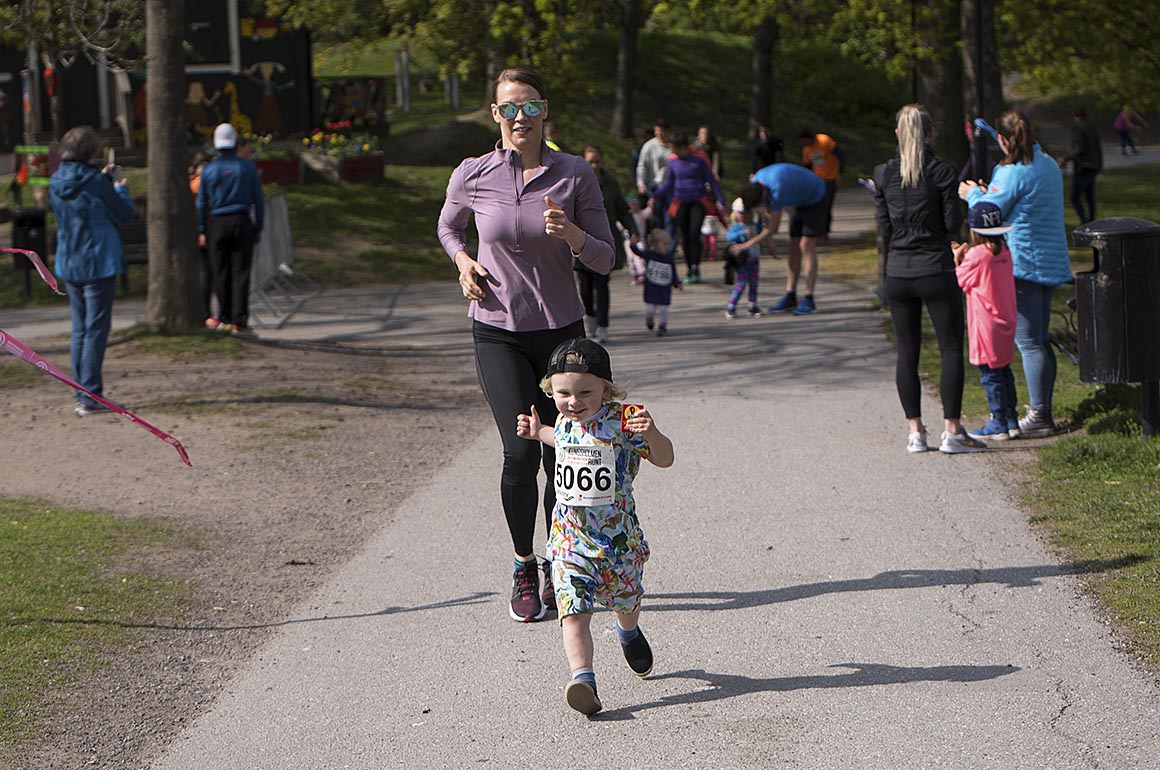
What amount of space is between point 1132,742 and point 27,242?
17.4 m

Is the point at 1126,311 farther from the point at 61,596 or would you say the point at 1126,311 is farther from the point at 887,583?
the point at 61,596

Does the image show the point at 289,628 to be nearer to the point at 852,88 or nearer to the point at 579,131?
the point at 579,131

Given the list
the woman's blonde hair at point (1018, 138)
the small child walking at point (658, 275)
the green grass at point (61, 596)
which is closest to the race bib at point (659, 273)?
the small child walking at point (658, 275)

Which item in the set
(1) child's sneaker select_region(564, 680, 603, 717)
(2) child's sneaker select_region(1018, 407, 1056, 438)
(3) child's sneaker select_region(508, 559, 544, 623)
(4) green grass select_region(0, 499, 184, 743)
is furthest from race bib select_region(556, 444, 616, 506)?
(2) child's sneaker select_region(1018, 407, 1056, 438)

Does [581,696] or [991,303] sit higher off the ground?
[991,303]

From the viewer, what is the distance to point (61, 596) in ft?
20.6

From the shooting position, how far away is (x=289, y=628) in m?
5.95

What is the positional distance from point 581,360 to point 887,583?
6.63ft

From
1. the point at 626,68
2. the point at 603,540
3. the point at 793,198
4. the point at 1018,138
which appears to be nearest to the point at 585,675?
the point at 603,540

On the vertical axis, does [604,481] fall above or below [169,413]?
above

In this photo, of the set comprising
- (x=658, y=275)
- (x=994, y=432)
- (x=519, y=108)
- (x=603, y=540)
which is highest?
(x=519, y=108)

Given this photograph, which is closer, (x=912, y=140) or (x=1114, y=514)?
(x=1114, y=514)

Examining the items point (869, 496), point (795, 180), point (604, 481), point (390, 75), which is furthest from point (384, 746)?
point (390, 75)

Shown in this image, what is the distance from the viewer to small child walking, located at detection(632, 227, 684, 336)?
13656 millimetres
